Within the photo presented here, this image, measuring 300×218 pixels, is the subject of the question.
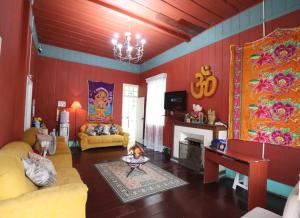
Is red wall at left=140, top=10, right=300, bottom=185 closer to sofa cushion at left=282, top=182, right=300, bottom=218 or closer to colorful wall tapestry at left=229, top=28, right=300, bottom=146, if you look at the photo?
colorful wall tapestry at left=229, top=28, right=300, bottom=146

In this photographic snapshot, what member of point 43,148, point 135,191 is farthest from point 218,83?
point 43,148

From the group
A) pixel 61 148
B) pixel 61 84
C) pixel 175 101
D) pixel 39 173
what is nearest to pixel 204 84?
pixel 175 101

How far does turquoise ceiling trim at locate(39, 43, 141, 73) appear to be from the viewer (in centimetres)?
537

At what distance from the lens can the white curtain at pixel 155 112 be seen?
544 cm

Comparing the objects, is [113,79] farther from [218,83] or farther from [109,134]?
[218,83]

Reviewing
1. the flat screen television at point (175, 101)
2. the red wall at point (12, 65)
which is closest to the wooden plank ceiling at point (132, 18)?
the red wall at point (12, 65)

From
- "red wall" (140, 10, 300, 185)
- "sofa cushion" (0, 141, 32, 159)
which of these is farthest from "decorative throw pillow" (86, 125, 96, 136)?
"sofa cushion" (0, 141, 32, 159)

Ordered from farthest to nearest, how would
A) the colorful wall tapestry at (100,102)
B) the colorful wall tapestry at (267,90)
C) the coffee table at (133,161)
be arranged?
1. the colorful wall tapestry at (100,102)
2. the coffee table at (133,161)
3. the colorful wall tapestry at (267,90)

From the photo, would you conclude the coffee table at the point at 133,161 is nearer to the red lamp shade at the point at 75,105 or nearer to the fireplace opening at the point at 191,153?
the fireplace opening at the point at 191,153

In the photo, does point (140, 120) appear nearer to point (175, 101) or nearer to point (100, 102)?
point (100, 102)

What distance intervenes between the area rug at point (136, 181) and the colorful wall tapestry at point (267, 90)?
1588 millimetres

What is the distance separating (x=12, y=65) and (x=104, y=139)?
346 centimetres

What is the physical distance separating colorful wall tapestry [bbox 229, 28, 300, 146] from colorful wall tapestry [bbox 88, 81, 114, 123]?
4.40 meters

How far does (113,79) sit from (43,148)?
13.3ft
